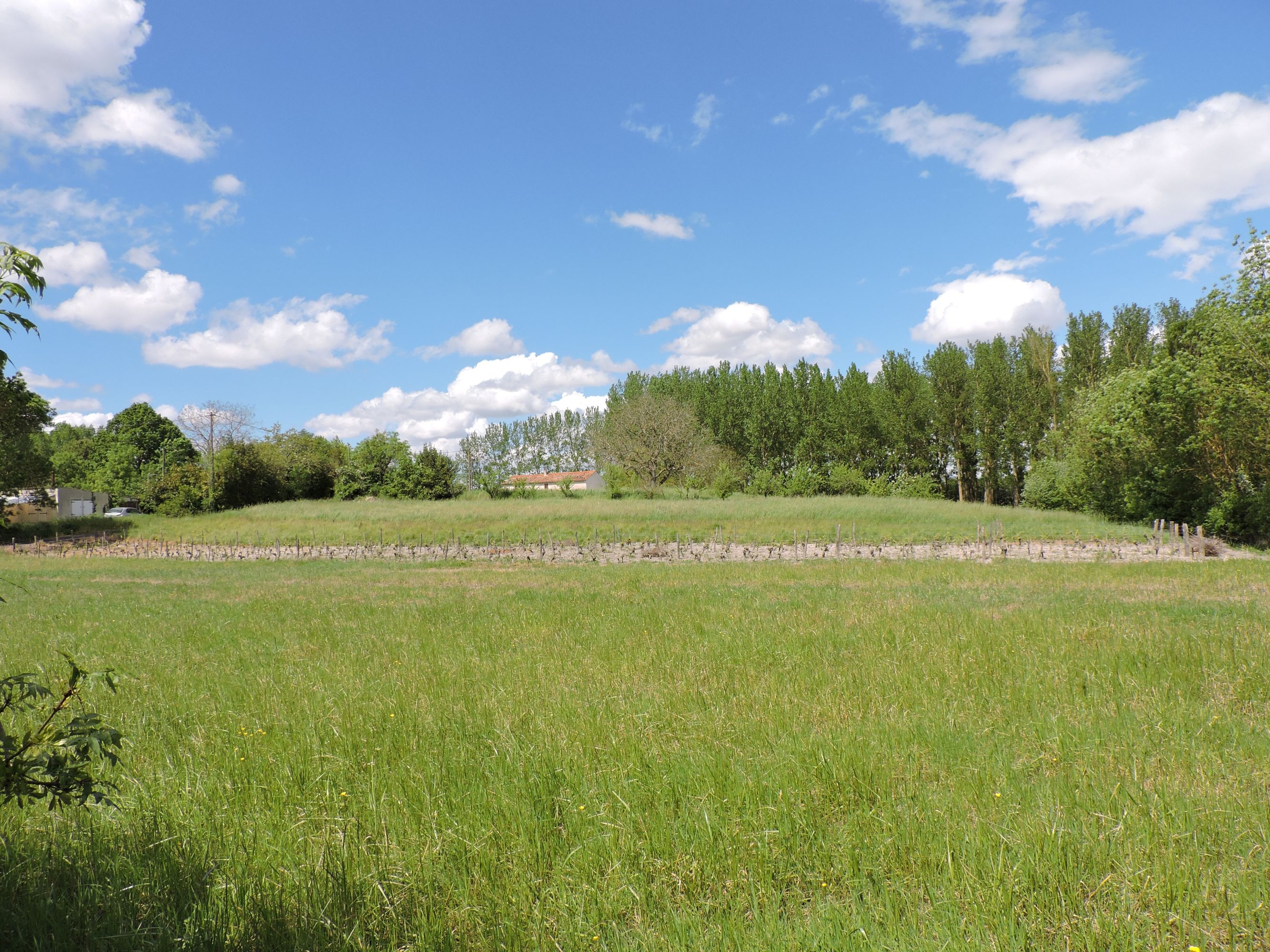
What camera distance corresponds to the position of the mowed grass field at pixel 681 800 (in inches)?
130

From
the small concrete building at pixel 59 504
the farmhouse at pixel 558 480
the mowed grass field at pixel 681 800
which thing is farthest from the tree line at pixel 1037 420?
the small concrete building at pixel 59 504

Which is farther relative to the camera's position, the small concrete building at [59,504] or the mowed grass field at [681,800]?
the small concrete building at [59,504]

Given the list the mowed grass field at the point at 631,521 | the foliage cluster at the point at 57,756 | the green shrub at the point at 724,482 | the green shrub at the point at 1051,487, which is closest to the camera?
the foliage cluster at the point at 57,756

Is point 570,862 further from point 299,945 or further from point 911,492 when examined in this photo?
point 911,492

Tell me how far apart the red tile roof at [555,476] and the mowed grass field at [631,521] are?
46839 millimetres

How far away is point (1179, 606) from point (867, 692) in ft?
31.1

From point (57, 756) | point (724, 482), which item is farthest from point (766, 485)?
point (57, 756)

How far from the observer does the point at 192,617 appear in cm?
1337

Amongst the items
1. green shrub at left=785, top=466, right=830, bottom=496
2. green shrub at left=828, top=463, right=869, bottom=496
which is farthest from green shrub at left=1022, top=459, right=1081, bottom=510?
green shrub at left=785, top=466, right=830, bottom=496

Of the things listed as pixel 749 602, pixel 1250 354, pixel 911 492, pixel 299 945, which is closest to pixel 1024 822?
pixel 299 945

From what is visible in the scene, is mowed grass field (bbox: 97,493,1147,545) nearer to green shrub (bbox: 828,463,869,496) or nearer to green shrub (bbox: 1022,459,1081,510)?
green shrub (bbox: 1022,459,1081,510)

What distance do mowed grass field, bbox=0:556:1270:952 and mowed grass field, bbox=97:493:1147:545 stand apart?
2903cm

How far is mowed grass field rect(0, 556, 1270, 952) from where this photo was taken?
330 cm

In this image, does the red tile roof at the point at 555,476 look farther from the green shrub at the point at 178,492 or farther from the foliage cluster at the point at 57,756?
the foliage cluster at the point at 57,756
